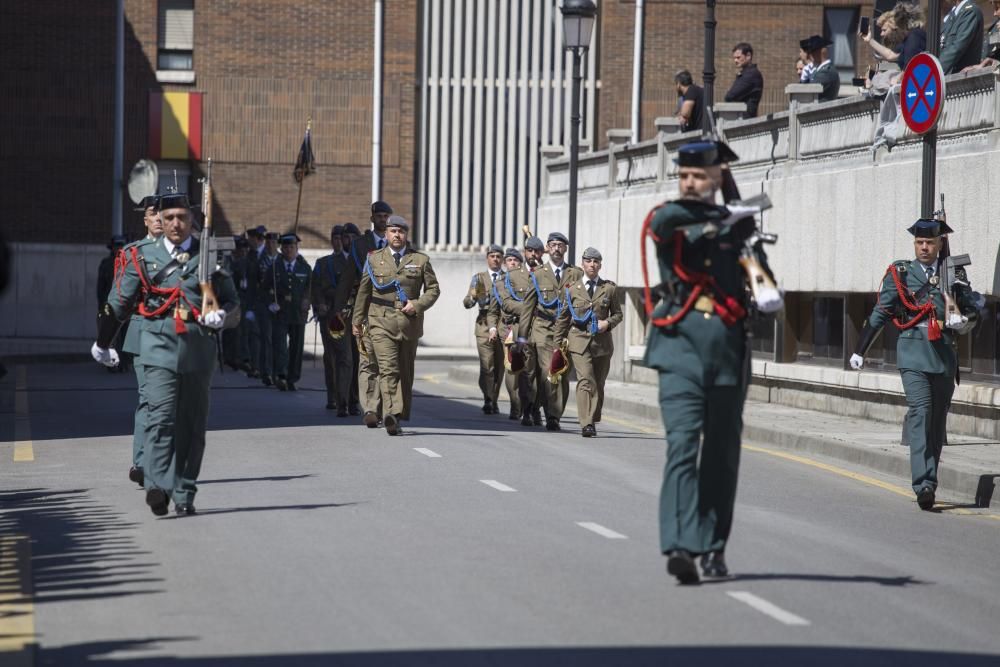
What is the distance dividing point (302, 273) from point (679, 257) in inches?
688

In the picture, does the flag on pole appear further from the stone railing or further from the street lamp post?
the street lamp post

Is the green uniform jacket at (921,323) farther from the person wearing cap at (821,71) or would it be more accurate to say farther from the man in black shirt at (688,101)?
the man in black shirt at (688,101)

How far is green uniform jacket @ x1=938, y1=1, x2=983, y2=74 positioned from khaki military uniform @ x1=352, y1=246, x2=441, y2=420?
5850 millimetres

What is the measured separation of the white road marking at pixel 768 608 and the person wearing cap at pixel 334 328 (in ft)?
37.2

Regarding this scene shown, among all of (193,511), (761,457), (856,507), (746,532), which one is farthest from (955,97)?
(193,511)

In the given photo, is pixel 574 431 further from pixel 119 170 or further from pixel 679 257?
pixel 119 170

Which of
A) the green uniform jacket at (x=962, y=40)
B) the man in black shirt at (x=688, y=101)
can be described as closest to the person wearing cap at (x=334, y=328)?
the man in black shirt at (x=688, y=101)

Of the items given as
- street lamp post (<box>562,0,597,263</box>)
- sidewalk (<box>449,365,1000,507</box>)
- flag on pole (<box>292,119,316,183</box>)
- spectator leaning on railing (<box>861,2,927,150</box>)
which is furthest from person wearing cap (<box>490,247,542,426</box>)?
flag on pole (<box>292,119,316,183</box>)

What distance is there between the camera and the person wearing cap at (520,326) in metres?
19.6

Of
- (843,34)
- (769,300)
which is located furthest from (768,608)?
(843,34)

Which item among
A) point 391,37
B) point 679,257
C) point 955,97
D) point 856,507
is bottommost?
point 856,507

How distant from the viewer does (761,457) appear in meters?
16.9

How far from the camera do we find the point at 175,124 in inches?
1651

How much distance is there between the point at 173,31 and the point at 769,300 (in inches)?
1375
